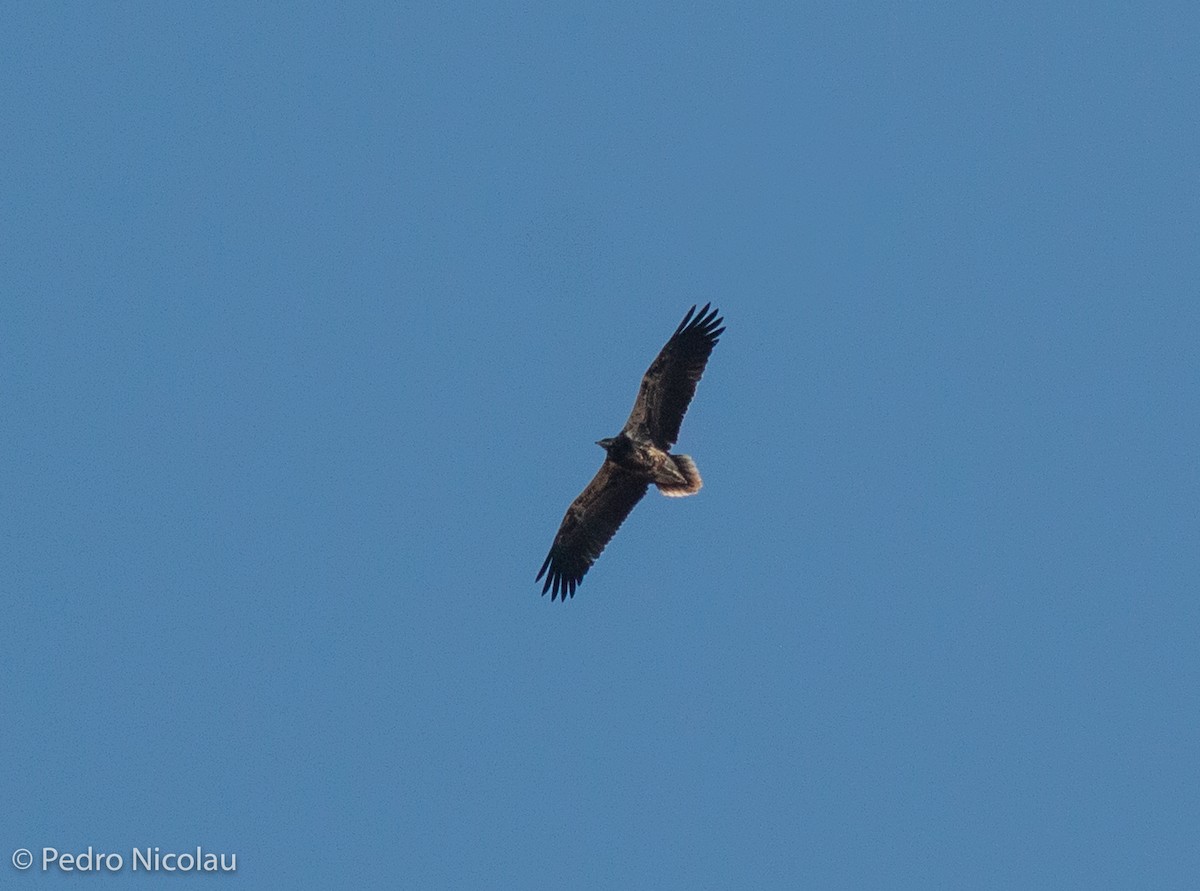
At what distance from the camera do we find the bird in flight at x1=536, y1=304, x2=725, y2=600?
36656mm

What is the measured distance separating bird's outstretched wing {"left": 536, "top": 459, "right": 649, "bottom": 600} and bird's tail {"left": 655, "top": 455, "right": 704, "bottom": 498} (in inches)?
22.4

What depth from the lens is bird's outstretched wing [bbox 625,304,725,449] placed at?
36.6 metres

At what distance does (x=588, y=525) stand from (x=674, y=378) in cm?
389

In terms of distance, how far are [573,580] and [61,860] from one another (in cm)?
1077

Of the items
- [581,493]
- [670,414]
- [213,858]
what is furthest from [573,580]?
[213,858]

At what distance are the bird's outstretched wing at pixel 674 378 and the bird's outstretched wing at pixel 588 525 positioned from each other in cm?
147

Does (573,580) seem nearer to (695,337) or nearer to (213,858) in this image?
(695,337)

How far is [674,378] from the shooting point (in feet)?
121

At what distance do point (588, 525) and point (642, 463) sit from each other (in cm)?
232

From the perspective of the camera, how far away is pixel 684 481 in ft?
124

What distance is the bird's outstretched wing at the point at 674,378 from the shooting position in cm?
3659

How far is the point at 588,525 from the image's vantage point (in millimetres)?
39062

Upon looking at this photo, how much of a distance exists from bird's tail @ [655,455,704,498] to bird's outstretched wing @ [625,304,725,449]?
0.50 m

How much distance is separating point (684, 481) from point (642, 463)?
0.91 meters
